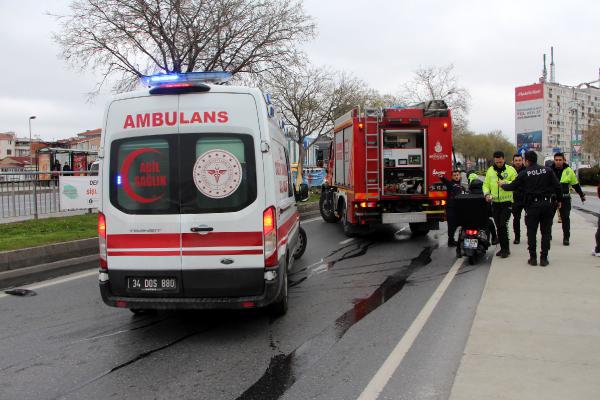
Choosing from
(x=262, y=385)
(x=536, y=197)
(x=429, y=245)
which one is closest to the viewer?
(x=262, y=385)

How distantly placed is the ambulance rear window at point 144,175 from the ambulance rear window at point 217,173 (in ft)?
0.43

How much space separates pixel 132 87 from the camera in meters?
19.1

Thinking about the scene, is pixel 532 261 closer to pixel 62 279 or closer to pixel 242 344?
pixel 242 344

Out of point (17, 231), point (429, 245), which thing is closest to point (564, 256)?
point (429, 245)

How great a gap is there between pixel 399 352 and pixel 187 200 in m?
2.44

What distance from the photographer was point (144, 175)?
5.16 m

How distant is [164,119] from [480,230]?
19.6 ft

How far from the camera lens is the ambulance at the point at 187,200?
5.05 m

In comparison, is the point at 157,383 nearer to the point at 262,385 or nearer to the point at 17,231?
the point at 262,385

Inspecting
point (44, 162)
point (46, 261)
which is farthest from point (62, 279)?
point (44, 162)

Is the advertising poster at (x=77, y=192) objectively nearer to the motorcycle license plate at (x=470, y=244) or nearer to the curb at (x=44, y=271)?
the curb at (x=44, y=271)

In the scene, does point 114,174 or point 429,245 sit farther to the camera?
point 429,245

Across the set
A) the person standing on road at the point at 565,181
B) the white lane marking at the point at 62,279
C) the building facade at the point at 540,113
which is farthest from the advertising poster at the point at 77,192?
the building facade at the point at 540,113

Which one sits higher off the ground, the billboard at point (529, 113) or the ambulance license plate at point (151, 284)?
the billboard at point (529, 113)
